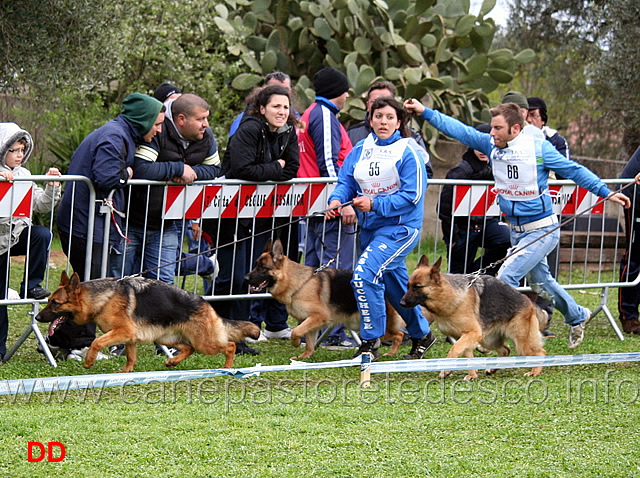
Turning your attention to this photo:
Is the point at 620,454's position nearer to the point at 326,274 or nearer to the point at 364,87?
the point at 326,274

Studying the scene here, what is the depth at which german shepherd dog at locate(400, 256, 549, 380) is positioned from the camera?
6.42m

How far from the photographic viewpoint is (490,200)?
8.30m

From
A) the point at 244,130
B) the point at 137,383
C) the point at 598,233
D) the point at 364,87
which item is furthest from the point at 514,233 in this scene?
the point at 364,87

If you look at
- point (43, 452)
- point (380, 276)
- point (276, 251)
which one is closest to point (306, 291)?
point (276, 251)

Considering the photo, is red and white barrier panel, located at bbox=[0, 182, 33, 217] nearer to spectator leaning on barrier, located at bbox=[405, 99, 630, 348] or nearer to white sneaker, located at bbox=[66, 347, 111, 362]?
white sneaker, located at bbox=[66, 347, 111, 362]

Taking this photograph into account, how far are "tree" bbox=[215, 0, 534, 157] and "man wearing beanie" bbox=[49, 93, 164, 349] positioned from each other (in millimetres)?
7694

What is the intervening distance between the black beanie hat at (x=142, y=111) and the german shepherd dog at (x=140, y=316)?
48.3 inches

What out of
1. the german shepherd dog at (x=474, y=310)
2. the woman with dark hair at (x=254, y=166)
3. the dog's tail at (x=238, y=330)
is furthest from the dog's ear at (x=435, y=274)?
the woman with dark hair at (x=254, y=166)

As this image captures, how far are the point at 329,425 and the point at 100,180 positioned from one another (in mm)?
2678

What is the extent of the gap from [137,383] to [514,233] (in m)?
3.44

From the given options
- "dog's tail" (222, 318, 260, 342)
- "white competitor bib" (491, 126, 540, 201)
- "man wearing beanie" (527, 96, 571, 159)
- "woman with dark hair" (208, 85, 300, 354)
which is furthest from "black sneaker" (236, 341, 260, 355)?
"man wearing beanie" (527, 96, 571, 159)

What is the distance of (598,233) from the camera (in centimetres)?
1248

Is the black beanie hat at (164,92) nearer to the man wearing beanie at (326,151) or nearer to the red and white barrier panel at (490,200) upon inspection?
the man wearing beanie at (326,151)

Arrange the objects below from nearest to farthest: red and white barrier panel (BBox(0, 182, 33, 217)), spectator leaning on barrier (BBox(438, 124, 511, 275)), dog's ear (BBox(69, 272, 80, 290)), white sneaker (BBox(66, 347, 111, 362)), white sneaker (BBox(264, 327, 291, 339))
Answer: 1. dog's ear (BBox(69, 272, 80, 290))
2. red and white barrier panel (BBox(0, 182, 33, 217))
3. white sneaker (BBox(66, 347, 111, 362))
4. white sneaker (BBox(264, 327, 291, 339))
5. spectator leaning on barrier (BBox(438, 124, 511, 275))
